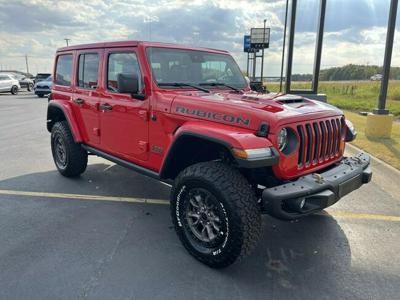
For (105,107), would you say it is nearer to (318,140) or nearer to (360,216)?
(318,140)

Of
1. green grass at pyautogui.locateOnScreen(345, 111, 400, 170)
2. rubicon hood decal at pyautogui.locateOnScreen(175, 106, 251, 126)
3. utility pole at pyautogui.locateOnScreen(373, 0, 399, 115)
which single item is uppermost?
utility pole at pyautogui.locateOnScreen(373, 0, 399, 115)

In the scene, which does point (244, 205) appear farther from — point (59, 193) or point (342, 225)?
point (59, 193)

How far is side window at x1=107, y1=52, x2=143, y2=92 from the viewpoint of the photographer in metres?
3.94

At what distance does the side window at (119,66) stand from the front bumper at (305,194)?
1.92 m

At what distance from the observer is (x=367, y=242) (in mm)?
3590

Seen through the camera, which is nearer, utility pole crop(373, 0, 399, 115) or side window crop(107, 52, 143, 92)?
side window crop(107, 52, 143, 92)

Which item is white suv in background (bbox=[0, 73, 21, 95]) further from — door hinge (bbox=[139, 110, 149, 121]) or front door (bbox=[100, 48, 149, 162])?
door hinge (bbox=[139, 110, 149, 121])

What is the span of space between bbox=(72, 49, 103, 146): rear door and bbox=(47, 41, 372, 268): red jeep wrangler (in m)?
0.03

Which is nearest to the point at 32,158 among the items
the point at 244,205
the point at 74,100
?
the point at 74,100

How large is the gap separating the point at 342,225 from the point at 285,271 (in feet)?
4.23

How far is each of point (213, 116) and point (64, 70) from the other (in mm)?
3312

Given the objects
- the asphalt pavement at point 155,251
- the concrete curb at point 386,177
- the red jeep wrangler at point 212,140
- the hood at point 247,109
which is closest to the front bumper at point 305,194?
the red jeep wrangler at point 212,140

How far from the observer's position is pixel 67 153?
5.31 metres

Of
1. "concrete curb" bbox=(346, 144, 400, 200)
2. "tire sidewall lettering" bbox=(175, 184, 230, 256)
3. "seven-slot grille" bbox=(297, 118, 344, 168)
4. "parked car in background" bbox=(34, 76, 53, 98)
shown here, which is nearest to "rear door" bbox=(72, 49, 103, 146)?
"tire sidewall lettering" bbox=(175, 184, 230, 256)
